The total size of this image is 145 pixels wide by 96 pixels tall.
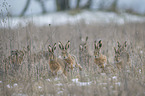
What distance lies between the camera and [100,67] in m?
5.04

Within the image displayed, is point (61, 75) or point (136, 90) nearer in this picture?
point (136, 90)

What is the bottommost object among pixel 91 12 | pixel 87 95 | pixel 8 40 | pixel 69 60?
pixel 87 95

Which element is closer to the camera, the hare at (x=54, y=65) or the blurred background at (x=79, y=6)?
the hare at (x=54, y=65)

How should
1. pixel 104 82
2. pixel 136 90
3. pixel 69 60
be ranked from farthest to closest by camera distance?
pixel 69 60, pixel 104 82, pixel 136 90

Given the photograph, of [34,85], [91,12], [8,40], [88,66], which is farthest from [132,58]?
[91,12]

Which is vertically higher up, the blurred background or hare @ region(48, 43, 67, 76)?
the blurred background

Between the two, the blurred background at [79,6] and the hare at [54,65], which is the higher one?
the blurred background at [79,6]

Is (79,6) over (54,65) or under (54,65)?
over

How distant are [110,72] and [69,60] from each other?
3.52 ft

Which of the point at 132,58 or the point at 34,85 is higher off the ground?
the point at 132,58

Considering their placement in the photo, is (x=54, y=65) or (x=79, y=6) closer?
(x=54, y=65)

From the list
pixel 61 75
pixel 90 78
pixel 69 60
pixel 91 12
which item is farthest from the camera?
pixel 91 12

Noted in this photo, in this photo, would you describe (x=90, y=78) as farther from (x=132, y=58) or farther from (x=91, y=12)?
(x=91, y=12)

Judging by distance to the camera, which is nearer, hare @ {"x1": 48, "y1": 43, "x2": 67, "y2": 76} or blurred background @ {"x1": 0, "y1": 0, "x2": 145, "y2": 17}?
hare @ {"x1": 48, "y1": 43, "x2": 67, "y2": 76}
